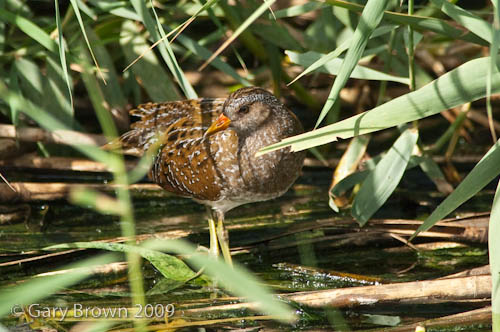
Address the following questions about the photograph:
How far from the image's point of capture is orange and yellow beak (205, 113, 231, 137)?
14.0 feet

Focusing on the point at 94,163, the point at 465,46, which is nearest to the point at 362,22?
the point at 94,163

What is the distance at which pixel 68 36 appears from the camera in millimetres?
5199

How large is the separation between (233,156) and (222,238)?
49 centimetres

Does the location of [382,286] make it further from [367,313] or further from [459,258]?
[459,258]

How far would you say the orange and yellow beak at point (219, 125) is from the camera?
4.27 m

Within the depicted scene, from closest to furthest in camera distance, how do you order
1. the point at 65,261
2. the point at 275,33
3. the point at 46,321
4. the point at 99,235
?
the point at 46,321
the point at 65,261
the point at 99,235
the point at 275,33

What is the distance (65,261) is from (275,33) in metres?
2.07

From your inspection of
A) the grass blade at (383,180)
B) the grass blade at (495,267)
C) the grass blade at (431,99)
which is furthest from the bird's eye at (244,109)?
the grass blade at (495,267)

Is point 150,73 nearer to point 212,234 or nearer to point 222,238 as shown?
point 212,234

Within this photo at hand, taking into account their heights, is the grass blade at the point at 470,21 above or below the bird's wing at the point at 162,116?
below

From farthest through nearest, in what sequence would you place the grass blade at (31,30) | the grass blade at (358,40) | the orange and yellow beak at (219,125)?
the orange and yellow beak at (219,125)
the grass blade at (31,30)
the grass blade at (358,40)

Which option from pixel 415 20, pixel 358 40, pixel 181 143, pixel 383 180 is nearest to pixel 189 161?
pixel 181 143

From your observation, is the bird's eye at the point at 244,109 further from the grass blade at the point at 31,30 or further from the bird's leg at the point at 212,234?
the grass blade at the point at 31,30

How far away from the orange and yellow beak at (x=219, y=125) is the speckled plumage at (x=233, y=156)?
0.05 meters
